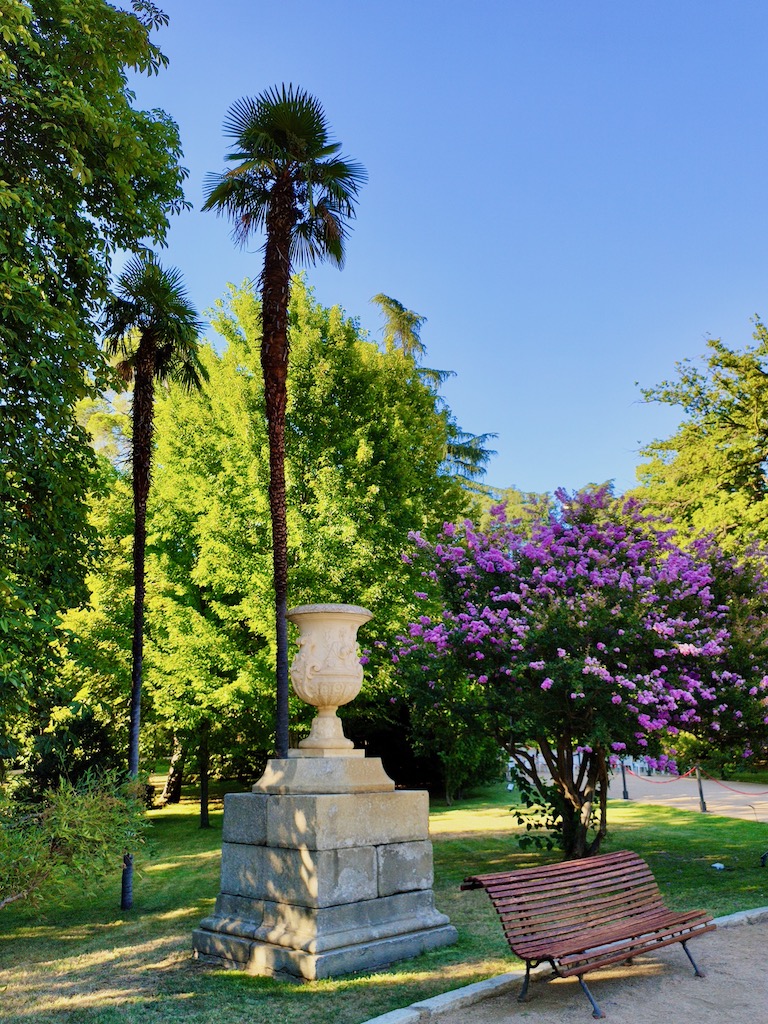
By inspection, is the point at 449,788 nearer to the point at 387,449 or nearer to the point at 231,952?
the point at 387,449

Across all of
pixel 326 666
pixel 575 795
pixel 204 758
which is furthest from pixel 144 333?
pixel 204 758

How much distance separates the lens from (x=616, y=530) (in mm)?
11328

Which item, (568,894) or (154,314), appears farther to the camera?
(154,314)

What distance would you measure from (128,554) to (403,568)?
6.12 meters

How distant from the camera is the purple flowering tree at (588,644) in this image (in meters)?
9.91

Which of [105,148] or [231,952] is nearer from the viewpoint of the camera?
[231,952]

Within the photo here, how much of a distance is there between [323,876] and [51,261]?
7.87 m

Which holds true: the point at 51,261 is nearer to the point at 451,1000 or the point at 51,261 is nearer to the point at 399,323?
the point at 451,1000

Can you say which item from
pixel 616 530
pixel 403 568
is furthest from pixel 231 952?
pixel 403 568

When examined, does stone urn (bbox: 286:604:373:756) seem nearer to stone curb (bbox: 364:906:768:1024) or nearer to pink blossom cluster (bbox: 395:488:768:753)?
stone curb (bbox: 364:906:768:1024)

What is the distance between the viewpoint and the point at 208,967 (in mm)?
6988

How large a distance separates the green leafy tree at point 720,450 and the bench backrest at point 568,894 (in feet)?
46.8

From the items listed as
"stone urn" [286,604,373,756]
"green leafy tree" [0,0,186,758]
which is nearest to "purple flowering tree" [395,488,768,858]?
"stone urn" [286,604,373,756]

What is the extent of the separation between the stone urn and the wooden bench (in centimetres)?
226
